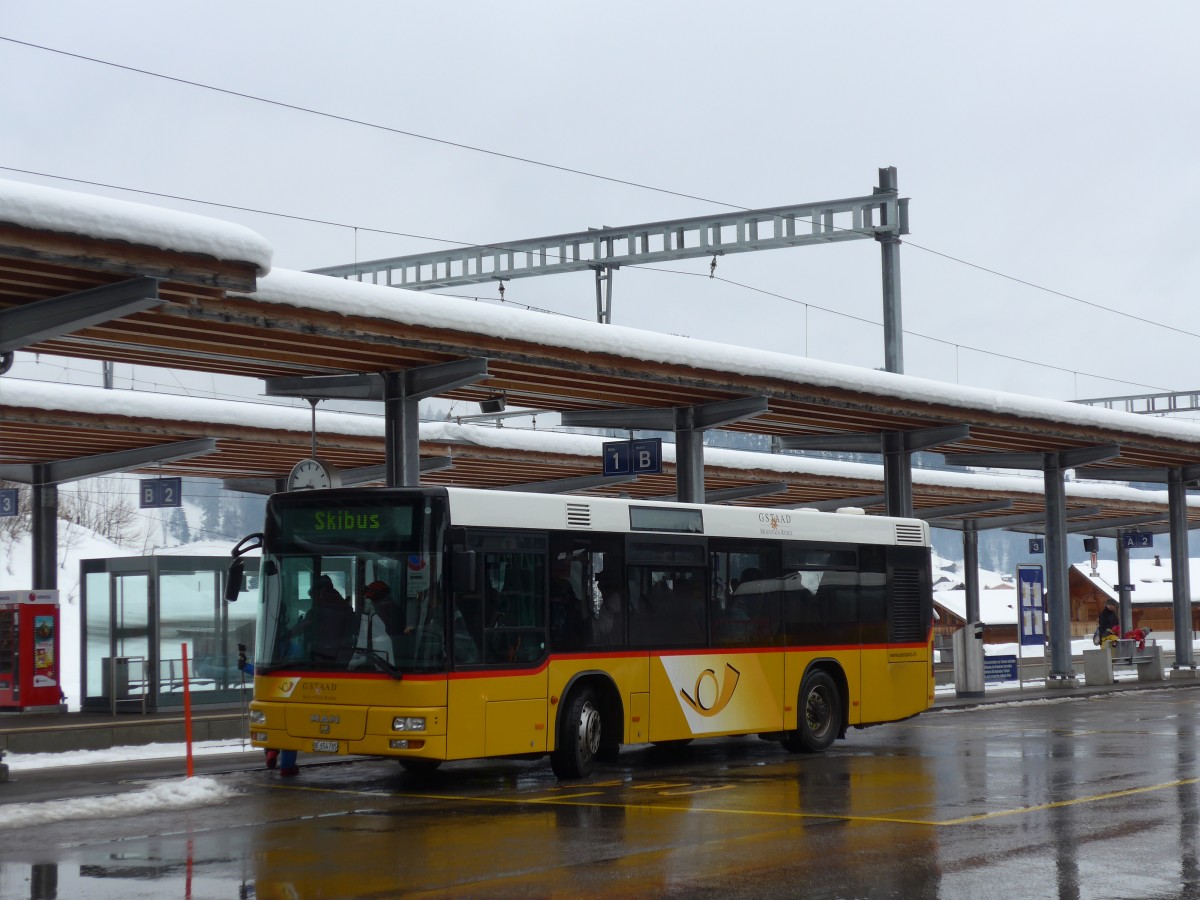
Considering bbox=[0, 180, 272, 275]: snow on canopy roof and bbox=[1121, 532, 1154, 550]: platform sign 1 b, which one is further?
bbox=[1121, 532, 1154, 550]: platform sign 1 b

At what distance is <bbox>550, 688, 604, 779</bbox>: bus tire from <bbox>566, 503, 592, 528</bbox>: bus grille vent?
63.6 inches

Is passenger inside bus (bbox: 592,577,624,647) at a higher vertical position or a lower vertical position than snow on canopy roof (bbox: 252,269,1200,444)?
lower

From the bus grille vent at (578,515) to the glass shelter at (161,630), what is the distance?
34.0 feet

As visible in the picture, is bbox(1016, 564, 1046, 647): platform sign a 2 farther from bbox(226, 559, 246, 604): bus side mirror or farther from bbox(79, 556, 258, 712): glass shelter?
bbox(226, 559, 246, 604): bus side mirror

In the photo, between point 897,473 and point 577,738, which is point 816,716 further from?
point 897,473

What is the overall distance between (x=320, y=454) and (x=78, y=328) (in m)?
13.0

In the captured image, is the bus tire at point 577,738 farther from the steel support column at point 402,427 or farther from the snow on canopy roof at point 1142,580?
the snow on canopy roof at point 1142,580

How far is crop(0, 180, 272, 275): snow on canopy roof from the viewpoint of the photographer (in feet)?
42.9

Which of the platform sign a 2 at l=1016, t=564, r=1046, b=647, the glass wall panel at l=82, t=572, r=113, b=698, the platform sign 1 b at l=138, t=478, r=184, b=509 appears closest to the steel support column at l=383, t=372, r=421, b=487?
the glass wall panel at l=82, t=572, r=113, b=698

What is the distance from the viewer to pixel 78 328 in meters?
15.2

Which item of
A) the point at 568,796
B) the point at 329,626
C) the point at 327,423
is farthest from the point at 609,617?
the point at 327,423

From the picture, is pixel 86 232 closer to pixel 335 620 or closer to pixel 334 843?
pixel 335 620

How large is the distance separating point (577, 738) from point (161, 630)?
11403 mm

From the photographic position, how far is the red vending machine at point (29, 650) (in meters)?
26.8
